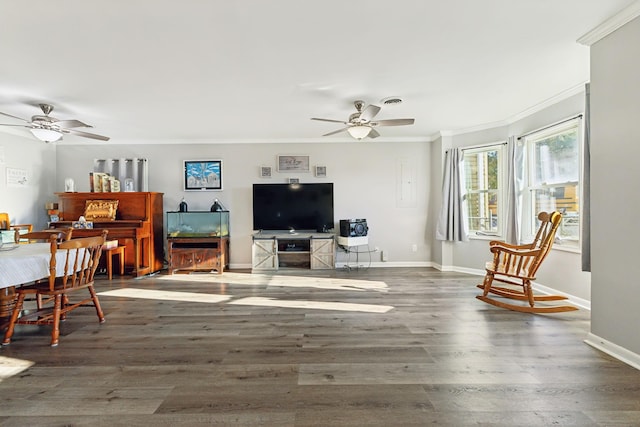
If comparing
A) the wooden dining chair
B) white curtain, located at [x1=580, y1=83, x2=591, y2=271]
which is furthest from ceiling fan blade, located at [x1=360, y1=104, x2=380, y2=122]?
the wooden dining chair

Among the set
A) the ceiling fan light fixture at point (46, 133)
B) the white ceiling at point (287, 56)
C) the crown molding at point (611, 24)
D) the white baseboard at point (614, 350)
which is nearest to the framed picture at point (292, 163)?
the white ceiling at point (287, 56)

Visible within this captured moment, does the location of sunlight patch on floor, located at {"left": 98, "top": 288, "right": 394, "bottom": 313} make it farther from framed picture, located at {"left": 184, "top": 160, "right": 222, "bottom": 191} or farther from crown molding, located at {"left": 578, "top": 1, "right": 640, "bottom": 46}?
crown molding, located at {"left": 578, "top": 1, "right": 640, "bottom": 46}

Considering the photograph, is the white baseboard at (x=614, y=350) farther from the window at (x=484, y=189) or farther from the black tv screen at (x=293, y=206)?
the black tv screen at (x=293, y=206)

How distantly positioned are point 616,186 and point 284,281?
363 centimetres

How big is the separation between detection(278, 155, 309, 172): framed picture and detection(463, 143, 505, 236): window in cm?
270

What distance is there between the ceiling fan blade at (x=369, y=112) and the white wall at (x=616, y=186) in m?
1.71

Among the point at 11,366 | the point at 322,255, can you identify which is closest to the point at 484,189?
the point at 322,255

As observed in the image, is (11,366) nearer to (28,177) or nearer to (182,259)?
(182,259)

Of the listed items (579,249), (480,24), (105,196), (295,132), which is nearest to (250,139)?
(295,132)

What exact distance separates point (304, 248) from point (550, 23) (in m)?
4.21

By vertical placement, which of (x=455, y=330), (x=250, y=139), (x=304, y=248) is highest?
(x=250, y=139)

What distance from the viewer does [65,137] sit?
5.15 metres

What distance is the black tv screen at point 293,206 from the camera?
207 inches

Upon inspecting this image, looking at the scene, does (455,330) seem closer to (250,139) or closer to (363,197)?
(363,197)
